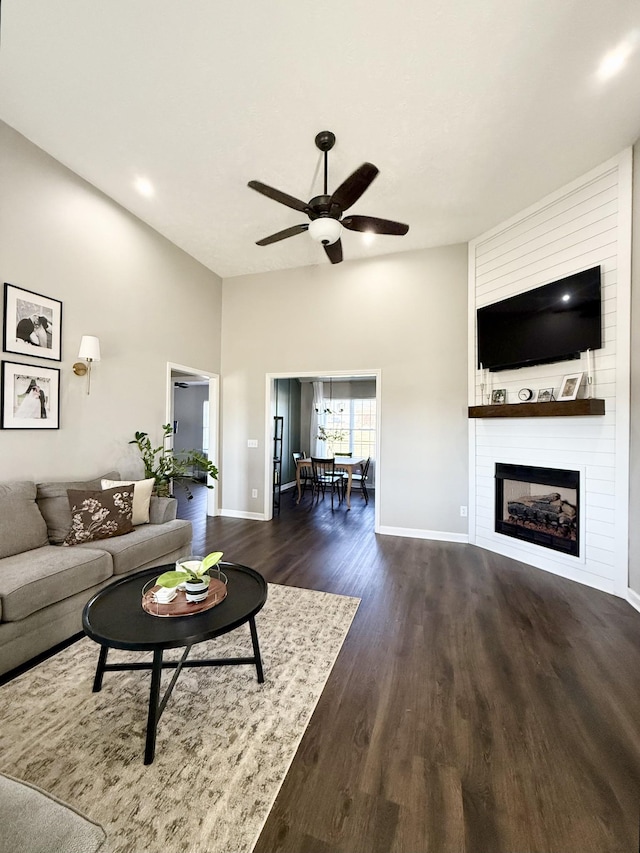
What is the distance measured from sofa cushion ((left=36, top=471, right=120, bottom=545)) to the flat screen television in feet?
14.2

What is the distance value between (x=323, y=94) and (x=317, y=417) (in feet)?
21.7

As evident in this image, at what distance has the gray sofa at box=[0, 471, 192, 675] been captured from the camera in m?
1.98

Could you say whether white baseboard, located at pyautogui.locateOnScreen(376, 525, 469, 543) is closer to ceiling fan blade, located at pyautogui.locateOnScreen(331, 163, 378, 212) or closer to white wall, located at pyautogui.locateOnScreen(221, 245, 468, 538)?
white wall, located at pyautogui.locateOnScreen(221, 245, 468, 538)

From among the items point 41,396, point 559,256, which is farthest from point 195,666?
point 559,256

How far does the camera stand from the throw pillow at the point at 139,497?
10.7 ft

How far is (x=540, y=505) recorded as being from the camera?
3688mm

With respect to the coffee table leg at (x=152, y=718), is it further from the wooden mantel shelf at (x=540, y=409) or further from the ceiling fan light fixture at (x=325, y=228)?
the wooden mantel shelf at (x=540, y=409)

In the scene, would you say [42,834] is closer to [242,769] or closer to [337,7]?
[242,769]

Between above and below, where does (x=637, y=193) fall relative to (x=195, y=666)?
above

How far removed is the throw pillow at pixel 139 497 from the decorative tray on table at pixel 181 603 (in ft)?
4.76

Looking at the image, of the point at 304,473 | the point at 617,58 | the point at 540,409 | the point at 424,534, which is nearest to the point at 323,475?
the point at 304,473

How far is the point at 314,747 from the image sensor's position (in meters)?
1.57

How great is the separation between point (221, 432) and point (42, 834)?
5.05 m

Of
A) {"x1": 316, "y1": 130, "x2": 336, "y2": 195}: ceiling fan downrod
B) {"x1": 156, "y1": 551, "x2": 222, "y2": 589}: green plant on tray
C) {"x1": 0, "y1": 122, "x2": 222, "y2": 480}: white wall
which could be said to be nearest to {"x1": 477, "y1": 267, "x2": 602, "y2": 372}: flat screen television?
{"x1": 316, "y1": 130, "x2": 336, "y2": 195}: ceiling fan downrod
